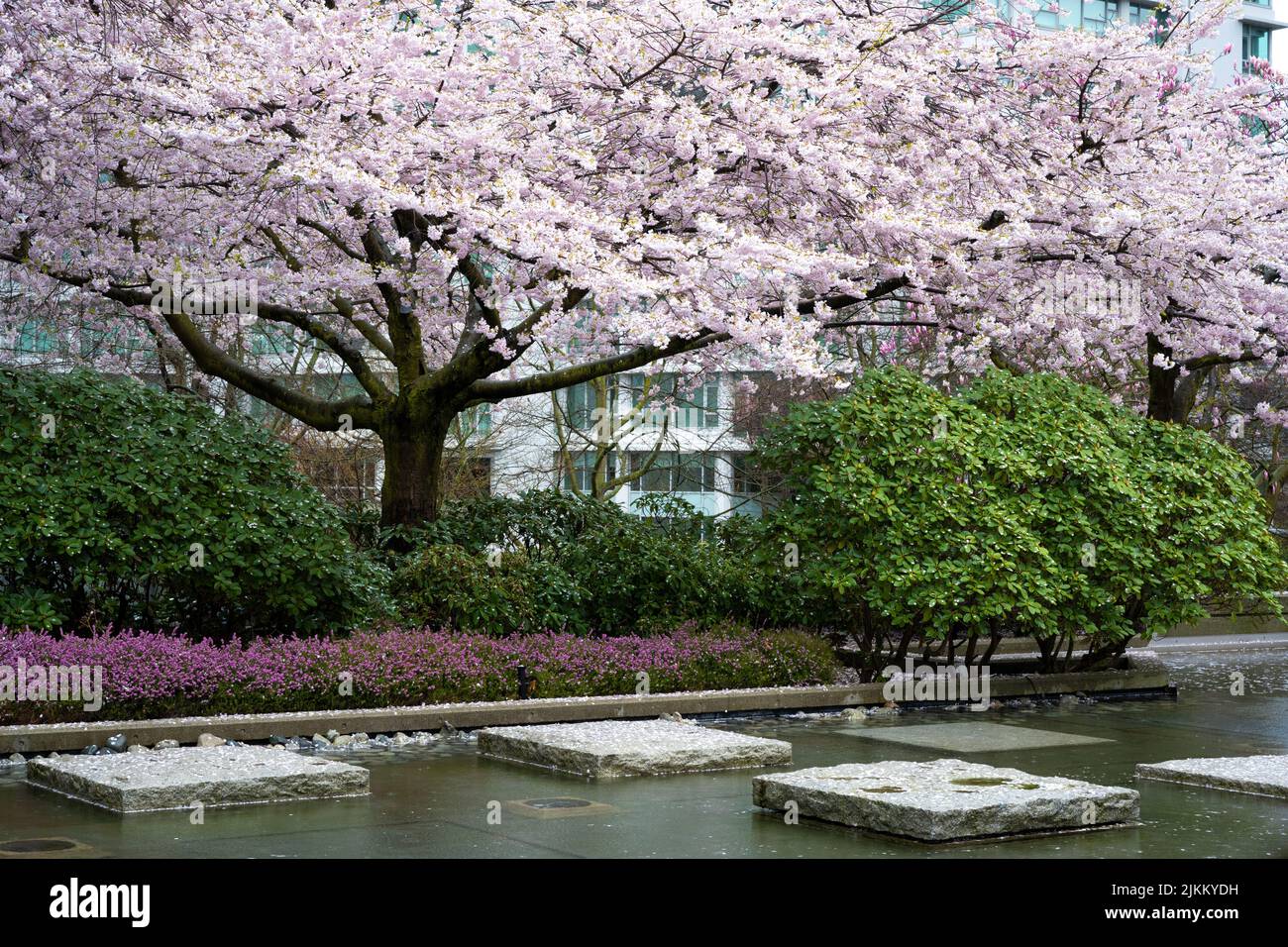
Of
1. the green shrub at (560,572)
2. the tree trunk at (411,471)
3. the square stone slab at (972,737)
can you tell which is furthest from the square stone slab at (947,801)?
the tree trunk at (411,471)

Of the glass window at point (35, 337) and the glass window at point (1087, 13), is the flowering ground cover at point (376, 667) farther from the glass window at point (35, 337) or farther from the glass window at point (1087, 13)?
the glass window at point (1087, 13)

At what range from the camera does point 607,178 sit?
13.9m

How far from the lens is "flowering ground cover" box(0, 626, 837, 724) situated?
10375mm

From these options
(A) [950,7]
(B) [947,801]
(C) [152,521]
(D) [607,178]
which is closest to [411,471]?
(D) [607,178]

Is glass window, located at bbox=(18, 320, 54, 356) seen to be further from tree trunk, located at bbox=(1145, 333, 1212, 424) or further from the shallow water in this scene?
tree trunk, located at bbox=(1145, 333, 1212, 424)

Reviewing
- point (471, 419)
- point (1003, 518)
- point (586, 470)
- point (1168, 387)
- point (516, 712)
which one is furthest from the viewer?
point (586, 470)

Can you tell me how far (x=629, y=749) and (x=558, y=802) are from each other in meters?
1.24

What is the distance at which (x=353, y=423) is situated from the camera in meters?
16.4

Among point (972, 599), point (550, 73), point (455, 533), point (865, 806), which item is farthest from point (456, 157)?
point (865, 806)

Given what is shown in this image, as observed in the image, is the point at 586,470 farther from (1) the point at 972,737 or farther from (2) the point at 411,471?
(1) the point at 972,737

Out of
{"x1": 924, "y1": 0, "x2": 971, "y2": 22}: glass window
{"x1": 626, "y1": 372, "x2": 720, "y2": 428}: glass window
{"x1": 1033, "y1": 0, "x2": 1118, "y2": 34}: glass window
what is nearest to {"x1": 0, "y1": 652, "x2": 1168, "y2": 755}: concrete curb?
{"x1": 924, "y1": 0, "x2": 971, "y2": 22}: glass window

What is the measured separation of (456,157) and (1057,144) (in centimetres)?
660

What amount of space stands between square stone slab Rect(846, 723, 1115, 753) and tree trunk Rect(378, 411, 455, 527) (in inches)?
230

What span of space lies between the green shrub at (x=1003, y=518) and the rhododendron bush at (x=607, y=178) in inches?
43.1
